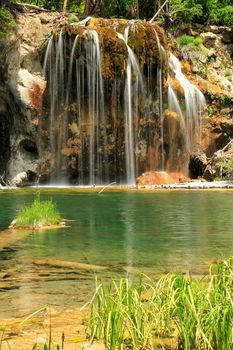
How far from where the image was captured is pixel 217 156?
1358 inches

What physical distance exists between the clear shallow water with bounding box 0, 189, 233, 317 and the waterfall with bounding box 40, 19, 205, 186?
53.1 ft

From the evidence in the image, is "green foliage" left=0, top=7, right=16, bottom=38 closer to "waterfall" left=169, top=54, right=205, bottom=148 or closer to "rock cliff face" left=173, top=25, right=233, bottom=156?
"waterfall" left=169, top=54, right=205, bottom=148

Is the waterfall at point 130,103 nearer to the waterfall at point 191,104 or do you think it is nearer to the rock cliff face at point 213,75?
the waterfall at point 191,104

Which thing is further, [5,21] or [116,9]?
[116,9]

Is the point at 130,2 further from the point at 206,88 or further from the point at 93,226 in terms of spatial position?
the point at 93,226

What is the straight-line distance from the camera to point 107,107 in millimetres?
35062

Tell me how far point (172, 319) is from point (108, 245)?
20.7 feet

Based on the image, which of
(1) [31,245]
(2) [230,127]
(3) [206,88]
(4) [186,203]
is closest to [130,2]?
(3) [206,88]

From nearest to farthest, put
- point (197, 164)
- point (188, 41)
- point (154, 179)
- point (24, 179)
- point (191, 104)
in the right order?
point (154, 179)
point (24, 179)
point (197, 164)
point (191, 104)
point (188, 41)

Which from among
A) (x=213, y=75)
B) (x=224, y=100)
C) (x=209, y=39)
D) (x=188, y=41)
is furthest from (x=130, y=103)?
(x=209, y=39)

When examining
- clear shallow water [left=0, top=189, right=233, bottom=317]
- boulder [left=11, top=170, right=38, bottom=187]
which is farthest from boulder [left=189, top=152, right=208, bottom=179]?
clear shallow water [left=0, top=189, right=233, bottom=317]

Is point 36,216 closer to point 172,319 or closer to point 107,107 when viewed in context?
point 172,319

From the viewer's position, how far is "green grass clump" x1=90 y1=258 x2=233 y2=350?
4.11 m

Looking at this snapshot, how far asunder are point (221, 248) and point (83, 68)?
25.5 meters
